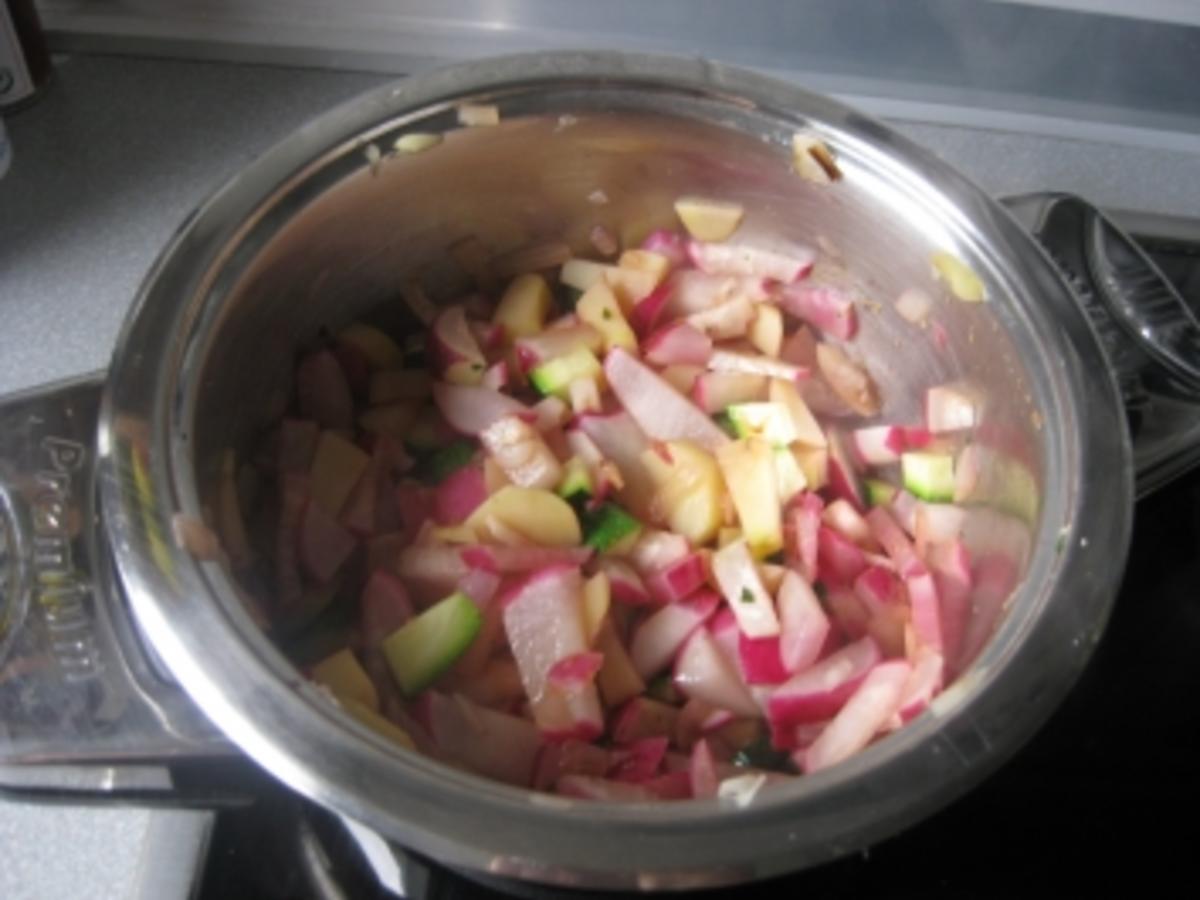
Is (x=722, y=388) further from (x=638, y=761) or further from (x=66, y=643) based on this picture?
(x=66, y=643)

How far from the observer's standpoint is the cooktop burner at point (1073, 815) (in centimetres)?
67

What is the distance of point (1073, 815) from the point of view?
0.74 m

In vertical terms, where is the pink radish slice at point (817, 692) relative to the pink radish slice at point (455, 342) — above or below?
below

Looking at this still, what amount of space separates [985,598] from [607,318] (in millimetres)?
279

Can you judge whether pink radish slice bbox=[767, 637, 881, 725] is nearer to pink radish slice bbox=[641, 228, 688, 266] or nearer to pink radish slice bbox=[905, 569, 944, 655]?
pink radish slice bbox=[905, 569, 944, 655]

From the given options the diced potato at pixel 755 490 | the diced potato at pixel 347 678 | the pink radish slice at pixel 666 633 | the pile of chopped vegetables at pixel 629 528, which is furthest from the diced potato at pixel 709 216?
the diced potato at pixel 347 678

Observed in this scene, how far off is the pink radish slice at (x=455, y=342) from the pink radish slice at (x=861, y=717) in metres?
0.30

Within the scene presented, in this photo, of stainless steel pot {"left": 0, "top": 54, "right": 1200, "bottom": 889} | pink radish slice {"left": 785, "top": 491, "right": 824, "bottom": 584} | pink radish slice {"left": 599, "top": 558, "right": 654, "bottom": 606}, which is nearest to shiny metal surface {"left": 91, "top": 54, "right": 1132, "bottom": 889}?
stainless steel pot {"left": 0, "top": 54, "right": 1200, "bottom": 889}

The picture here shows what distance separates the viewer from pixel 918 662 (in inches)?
27.5

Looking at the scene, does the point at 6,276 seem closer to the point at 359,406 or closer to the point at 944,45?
the point at 359,406

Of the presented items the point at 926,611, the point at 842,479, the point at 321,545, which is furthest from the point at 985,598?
the point at 321,545

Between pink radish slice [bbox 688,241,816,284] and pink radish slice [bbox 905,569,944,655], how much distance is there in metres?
0.21

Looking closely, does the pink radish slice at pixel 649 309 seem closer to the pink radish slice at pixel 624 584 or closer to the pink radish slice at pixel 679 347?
the pink radish slice at pixel 679 347

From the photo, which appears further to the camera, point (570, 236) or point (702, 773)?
point (570, 236)
